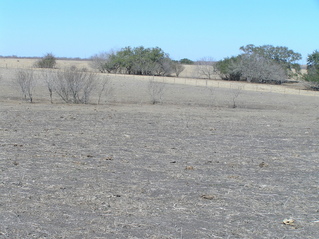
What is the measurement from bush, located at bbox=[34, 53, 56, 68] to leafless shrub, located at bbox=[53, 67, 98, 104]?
171 ft

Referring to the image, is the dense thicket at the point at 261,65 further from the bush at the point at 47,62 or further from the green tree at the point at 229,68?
the bush at the point at 47,62

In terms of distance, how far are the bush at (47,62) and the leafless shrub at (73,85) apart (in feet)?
171

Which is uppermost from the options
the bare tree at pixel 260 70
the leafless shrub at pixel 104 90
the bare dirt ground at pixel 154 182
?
the bare tree at pixel 260 70

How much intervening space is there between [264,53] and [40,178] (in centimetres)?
7351

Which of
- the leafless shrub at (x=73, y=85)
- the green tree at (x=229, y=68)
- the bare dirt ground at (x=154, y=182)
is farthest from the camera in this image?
the green tree at (x=229, y=68)

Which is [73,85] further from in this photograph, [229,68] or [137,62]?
[137,62]

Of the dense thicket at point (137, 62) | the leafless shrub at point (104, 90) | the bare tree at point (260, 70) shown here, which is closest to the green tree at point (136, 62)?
the dense thicket at point (137, 62)

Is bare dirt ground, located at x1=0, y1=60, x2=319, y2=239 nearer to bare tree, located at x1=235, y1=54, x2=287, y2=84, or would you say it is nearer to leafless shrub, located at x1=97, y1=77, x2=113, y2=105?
leafless shrub, located at x1=97, y1=77, x2=113, y2=105

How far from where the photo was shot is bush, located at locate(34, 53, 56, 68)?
7694cm

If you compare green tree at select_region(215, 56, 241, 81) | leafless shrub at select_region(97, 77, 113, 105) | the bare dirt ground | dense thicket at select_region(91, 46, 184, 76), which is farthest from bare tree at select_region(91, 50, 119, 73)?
the bare dirt ground

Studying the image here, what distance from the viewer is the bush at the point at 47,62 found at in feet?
252

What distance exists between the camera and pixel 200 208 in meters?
6.30

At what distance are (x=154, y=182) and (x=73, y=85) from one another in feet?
60.9

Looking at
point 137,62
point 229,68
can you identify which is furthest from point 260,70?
point 137,62
